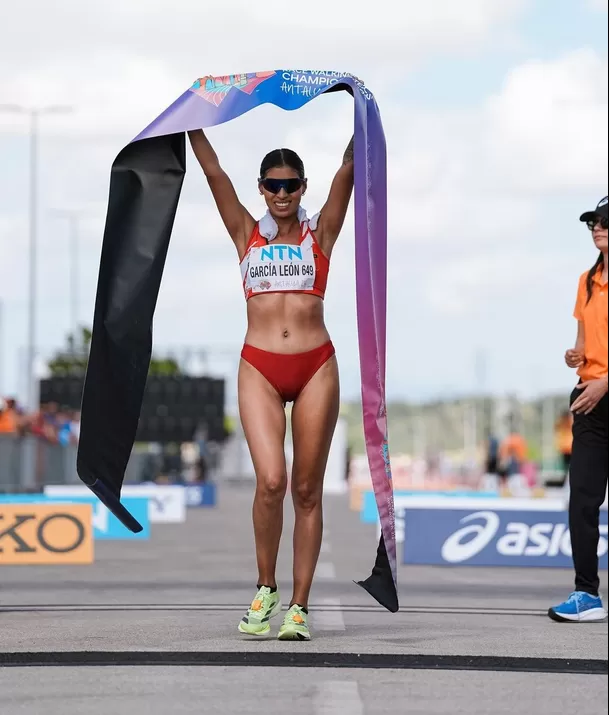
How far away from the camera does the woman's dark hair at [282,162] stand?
8.32m

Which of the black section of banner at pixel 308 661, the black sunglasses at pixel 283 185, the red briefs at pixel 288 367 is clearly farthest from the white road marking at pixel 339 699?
the black sunglasses at pixel 283 185

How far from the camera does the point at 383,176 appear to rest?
28.0 ft

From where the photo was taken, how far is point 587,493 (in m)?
9.08

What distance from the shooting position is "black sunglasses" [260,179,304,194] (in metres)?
8.28

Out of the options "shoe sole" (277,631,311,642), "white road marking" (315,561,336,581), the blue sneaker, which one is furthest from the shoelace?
"white road marking" (315,561,336,581)

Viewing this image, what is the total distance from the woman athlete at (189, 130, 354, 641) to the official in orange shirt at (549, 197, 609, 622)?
57.3 inches

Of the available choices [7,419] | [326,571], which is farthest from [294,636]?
[7,419]

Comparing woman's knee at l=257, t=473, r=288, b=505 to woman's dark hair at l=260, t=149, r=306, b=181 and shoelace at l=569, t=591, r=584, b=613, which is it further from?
shoelace at l=569, t=591, r=584, b=613

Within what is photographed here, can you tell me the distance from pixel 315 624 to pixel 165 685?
7.86ft

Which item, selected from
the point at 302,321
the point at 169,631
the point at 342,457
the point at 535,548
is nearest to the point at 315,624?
the point at 169,631

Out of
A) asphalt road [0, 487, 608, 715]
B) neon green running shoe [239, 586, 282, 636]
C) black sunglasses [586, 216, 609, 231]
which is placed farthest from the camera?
black sunglasses [586, 216, 609, 231]

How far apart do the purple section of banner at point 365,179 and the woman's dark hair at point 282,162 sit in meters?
0.27

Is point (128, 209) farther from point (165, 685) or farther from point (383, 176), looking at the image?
point (165, 685)

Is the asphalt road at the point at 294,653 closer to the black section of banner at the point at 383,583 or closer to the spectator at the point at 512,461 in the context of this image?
the black section of banner at the point at 383,583
